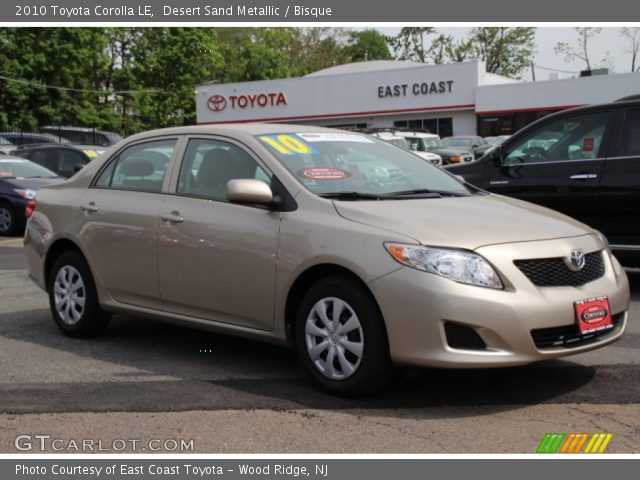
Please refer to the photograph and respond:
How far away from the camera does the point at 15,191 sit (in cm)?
1606

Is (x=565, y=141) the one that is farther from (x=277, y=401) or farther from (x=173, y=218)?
(x=277, y=401)

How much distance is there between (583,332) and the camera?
16.2 ft

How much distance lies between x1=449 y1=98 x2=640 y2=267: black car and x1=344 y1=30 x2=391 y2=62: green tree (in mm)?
88945

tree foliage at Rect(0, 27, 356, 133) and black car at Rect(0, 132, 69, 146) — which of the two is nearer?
black car at Rect(0, 132, 69, 146)

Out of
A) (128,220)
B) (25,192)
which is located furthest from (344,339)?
(25,192)

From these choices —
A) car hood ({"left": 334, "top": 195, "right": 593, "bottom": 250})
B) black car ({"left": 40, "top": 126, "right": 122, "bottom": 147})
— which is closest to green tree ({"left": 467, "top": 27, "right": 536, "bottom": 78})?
black car ({"left": 40, "top": 126, "right": 122, "bottom": 147})

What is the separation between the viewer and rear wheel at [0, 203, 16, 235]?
1602cm

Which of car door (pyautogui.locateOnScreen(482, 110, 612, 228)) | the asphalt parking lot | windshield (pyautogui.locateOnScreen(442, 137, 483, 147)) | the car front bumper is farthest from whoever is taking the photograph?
windshield (pyautogui.locateOnScreen(442, 137, 483, 147))

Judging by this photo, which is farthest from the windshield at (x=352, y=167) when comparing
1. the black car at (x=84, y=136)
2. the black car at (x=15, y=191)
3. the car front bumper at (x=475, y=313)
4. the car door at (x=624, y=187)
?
the black car at (x=84, y=136)

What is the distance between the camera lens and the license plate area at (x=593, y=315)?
491 cm

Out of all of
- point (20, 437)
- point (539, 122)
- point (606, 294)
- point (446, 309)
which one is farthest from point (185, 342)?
point (539, 122)

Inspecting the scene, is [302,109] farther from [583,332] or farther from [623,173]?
[583,332]

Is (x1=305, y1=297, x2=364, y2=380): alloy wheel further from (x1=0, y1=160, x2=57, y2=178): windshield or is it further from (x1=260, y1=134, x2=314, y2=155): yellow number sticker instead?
(x1=0, y1=160, x2=57, y2=178): windshield

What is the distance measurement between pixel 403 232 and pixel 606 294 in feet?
4.20
